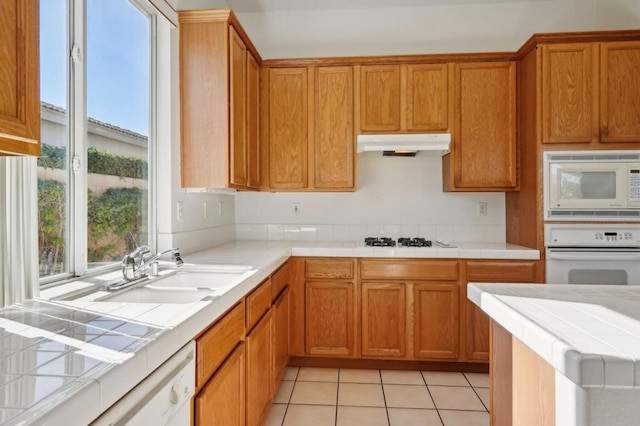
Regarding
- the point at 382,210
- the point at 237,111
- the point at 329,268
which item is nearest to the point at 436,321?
the point at 329,268

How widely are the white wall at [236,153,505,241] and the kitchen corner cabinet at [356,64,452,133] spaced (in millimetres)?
355

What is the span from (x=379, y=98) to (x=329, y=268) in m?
1.41

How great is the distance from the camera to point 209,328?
1252mm

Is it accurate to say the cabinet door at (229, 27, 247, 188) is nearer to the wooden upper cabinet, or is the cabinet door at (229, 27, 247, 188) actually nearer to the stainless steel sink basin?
the stainless steel sink basin

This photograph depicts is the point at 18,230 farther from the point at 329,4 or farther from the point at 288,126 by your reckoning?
the point at 329,4

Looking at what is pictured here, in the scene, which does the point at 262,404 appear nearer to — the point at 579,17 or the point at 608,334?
the point at 608,334

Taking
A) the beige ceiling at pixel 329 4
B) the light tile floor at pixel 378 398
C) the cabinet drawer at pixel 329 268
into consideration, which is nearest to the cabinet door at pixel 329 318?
the cabinet drawer at pixel 329 268

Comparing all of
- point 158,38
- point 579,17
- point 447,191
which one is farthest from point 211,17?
point 579,17

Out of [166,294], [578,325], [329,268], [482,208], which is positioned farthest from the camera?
[482,208]

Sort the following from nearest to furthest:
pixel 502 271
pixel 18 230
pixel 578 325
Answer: pixel 578 325
pixel 18 230
pixel 502 271

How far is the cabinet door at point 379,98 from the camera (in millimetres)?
3010

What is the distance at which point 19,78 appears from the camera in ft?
2.84

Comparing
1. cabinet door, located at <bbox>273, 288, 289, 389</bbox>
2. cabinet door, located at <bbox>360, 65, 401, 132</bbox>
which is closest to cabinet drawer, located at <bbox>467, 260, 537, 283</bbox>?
cabinet door, located at <bbox>360, 65, 401, 132</bbox>

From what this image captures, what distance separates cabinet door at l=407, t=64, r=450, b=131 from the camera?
2.97 m
